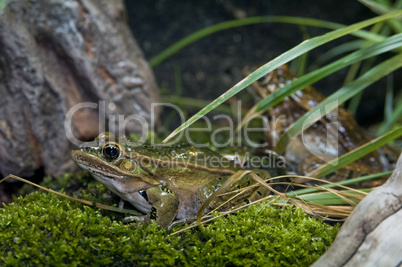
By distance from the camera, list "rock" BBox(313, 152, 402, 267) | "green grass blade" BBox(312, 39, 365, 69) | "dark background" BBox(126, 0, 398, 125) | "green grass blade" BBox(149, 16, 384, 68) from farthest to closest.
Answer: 1. "dark background" BBox(126, 0, 398, 125)
2. "green grass blade" BBox(312, 39, 365, 69)
3. "green grass blade" BBox(149, 16, 384, 68)
4. "rock" BBox(313, 152, 402, 267)

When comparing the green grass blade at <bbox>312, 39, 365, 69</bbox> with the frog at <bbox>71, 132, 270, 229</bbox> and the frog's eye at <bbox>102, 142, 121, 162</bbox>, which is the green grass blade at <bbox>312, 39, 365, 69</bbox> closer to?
the frog at <bbox>71, 132, 270, 229</bbox>

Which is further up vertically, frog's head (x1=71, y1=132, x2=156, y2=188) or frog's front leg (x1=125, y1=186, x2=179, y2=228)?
frog's head (x1=71, y1=132, x2=156, y2=188)

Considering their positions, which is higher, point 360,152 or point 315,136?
point 360,152

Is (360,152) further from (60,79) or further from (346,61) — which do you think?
(60,79)

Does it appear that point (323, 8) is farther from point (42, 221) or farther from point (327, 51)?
point (42, 221)

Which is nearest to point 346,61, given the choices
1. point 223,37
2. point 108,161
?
point 108,161

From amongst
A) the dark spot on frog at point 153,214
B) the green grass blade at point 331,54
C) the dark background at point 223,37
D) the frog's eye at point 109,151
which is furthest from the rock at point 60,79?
the green grass blade at point 331,54

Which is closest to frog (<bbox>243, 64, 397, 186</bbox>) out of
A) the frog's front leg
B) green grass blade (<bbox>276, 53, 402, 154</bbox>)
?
green grass blade (<bbox>276, 53, 402, 154</bbox>)

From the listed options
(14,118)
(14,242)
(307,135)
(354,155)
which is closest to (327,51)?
(307,135)
